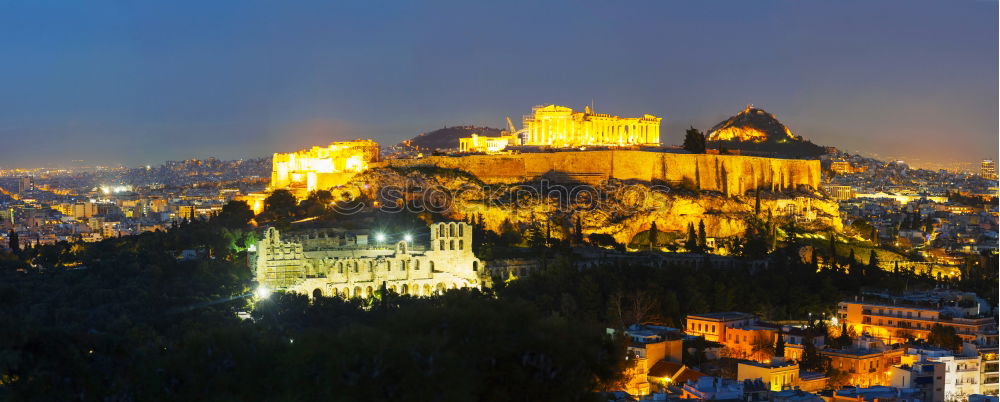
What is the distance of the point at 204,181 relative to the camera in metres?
98.1

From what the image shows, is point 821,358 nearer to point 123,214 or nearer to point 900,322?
point 900,322

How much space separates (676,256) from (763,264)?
8.39 feet

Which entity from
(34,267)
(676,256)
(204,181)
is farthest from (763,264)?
(204,181)

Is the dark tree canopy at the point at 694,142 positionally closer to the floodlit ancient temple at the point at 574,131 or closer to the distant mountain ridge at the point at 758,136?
the floodlit ancient temple at the point at 574,131

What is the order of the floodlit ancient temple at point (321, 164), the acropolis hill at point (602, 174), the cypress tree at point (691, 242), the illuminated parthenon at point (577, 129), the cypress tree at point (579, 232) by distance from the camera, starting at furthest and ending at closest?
the illuminated parthenon at point (577, 129) < the floodlit ancient temple at point (321, 164) < the acropolis hill at point (602, 174) < the cypress tree at point (579, 232) < the cypress tree at point (691, 242)

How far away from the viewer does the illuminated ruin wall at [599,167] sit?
5131 centimetres

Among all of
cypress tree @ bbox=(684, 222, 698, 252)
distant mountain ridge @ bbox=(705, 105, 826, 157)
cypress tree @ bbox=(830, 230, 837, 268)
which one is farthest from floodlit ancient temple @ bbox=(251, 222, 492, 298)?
distant mountain ridge @ bbox=(705, 105, 826, 157)

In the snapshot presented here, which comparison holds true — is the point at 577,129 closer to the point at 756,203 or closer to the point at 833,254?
the point at 756,203

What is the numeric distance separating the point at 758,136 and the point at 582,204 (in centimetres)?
3830

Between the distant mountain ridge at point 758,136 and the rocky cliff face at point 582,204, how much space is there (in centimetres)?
2556

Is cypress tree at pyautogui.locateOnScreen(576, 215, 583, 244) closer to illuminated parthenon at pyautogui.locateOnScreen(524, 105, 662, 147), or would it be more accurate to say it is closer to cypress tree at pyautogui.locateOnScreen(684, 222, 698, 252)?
cypress tree at pyautogui.locateOnScreen(684, 222, 698, 252)

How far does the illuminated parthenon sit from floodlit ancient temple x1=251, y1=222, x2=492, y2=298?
18824 mm

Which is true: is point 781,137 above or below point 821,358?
above

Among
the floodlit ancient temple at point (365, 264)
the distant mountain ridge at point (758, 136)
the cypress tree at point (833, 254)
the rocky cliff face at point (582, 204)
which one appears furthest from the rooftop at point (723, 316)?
the distant mountain ridge at point (758, 136)
